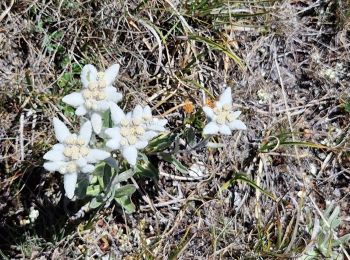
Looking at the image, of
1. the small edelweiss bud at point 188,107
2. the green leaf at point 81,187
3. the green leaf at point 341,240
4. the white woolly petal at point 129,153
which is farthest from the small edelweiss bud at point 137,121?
the green leaf at point 341,240

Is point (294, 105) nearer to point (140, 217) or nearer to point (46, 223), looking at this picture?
point (140, 217)

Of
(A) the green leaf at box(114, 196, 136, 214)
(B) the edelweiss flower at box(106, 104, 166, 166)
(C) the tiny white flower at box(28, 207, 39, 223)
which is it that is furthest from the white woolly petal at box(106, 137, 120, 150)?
(C) the tiny white flower at box(28, 207, 39, 223)

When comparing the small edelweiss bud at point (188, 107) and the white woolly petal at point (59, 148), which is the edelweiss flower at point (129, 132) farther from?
the small edelweiss bud at point (188, 107)

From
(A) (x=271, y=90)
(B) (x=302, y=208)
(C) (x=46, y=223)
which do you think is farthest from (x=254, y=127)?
(C) (x=46, y=223)

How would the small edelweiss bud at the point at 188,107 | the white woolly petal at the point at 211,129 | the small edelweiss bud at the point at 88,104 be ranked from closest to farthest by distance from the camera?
1. the small edelweiss bud at the point at 88,104
2. the white woolly petal at the point at 211,129
3. the small edelweiss bud at the point at 188,107

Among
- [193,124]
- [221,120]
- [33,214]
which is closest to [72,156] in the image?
[221,120]

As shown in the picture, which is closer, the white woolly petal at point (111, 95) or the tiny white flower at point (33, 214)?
the white woolly petal at point (111, 95)
